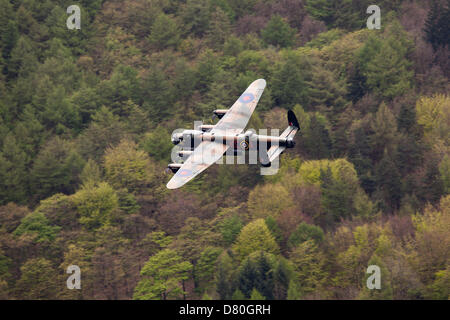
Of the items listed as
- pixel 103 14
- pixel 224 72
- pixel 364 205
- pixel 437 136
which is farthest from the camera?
pixel 103 14

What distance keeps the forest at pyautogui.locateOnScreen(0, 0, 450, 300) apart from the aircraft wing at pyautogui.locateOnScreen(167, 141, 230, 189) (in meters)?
25.4

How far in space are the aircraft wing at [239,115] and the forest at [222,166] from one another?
2368 cm

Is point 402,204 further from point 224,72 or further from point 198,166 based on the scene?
point 198,166

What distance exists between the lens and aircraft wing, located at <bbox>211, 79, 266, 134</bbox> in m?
87.2

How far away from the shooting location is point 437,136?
132 metres

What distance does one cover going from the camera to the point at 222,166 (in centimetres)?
12319

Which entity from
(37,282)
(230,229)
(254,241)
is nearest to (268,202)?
(230,229)

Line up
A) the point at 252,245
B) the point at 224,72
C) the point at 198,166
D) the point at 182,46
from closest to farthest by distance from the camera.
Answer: the point at 198,166 < the point at 252,245 < the point at 224,72 < the point at 182,46

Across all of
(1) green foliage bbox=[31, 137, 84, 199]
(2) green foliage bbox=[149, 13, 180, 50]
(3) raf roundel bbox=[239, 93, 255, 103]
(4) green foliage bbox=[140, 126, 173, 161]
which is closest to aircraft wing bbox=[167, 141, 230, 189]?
(3) raf roundel bbox=[239, 93, 255, 103]

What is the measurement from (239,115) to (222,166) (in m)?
34.4

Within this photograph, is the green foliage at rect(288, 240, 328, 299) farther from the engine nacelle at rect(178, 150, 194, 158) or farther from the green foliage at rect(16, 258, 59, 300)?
the green foliage at rect(16, 258, 59, 300)

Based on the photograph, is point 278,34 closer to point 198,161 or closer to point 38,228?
point 38,228
